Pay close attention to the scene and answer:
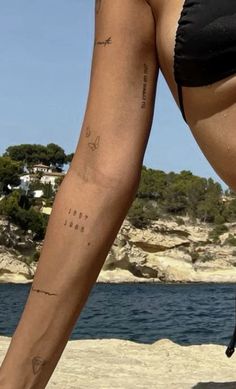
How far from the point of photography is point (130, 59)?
1264mm

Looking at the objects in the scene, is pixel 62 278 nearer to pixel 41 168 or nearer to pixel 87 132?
pixel 87 132

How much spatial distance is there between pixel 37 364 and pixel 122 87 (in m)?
0.50

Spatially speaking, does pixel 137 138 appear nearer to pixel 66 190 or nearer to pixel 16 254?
pixel 66 190

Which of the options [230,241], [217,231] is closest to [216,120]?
[230,241]

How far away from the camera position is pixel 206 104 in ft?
3.81

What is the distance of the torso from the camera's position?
115 centimetres

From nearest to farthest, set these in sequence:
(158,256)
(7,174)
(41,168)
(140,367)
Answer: (140,367) → (158,256) → (7,174) → (41,168)

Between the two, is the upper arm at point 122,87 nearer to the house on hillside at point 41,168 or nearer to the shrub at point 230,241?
the shrub at point 230,241

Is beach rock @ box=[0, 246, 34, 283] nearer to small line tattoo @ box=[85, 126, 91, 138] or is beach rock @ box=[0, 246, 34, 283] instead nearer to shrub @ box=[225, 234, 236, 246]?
shrub @ box=[225, 234, 236, 246]

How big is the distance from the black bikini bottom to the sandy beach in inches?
70.2

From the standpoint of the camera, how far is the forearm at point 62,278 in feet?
3.99

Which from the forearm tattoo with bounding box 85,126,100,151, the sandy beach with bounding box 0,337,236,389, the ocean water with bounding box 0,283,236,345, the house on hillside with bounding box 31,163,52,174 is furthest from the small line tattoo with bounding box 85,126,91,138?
the house on hillside with bounding box 31,163,52,174


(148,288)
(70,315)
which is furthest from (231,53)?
(148,288)

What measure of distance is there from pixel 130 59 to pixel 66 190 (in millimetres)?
259
